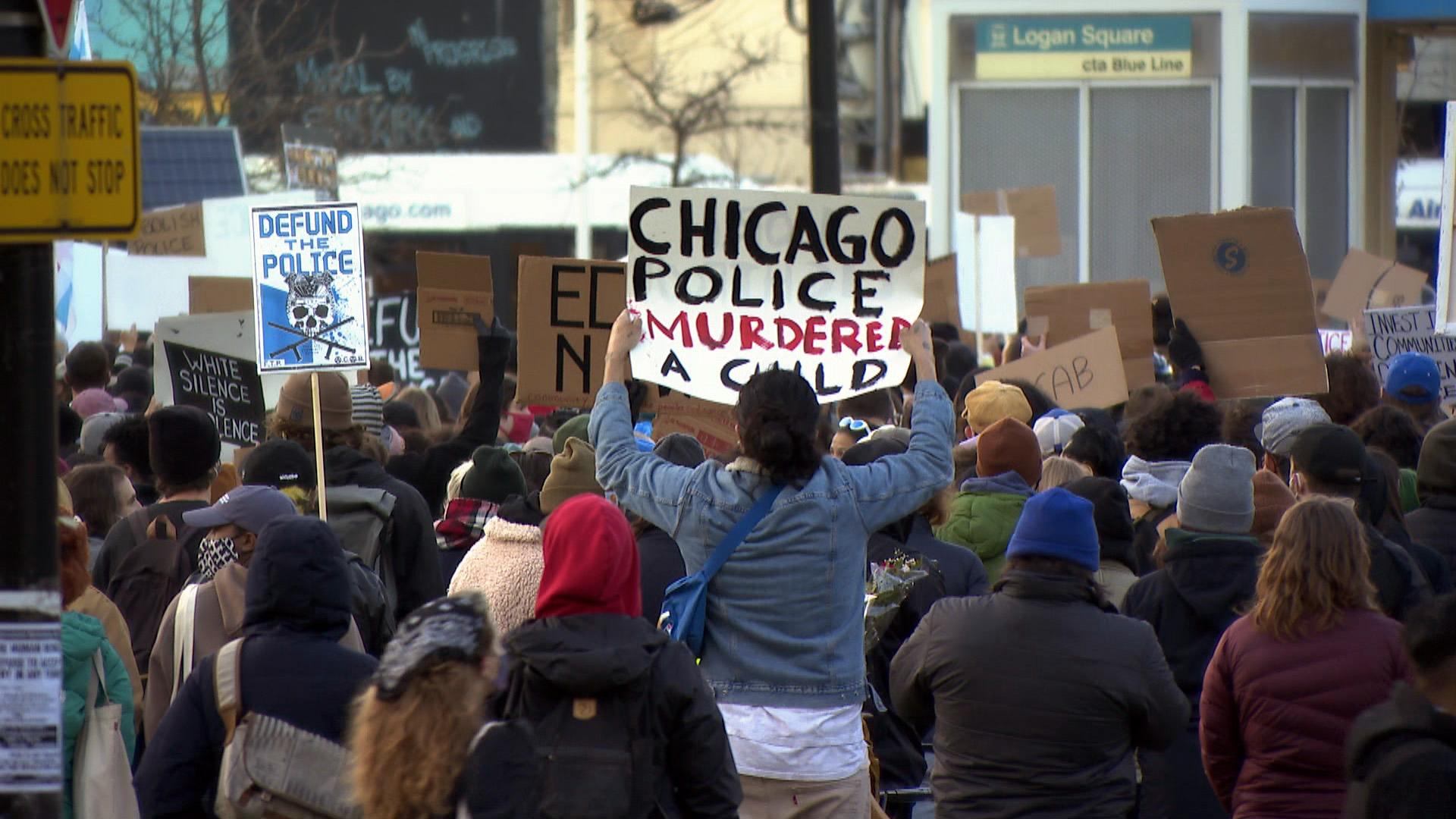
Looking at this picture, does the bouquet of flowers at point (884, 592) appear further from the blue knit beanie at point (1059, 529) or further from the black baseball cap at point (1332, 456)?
the black baseball cap at point (1332, 456)

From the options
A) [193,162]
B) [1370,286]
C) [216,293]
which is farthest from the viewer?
[193,162]

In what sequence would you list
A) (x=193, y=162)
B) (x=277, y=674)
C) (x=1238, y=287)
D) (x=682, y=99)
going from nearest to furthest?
(x=277, y=674) < (x=1238, y=287) < (x=193, y=162) < (x=682, y=99)

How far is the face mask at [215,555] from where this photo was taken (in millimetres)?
5328

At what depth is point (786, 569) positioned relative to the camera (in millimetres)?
4922

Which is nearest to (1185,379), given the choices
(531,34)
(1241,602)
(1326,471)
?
(1326,471)

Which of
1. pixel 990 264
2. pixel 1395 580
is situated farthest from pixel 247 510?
pixel 990 264

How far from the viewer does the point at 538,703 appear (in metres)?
4.05

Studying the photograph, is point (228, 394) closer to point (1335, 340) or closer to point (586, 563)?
point (586, 563)

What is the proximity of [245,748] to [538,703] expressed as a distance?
24.2 inches

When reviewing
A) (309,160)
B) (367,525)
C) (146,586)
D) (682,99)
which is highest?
(682,99)

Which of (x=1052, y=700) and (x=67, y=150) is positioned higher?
(x=67, y=150)

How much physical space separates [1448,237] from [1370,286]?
7.09 m

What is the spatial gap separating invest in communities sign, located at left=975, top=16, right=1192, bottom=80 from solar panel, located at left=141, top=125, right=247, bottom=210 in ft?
31.9

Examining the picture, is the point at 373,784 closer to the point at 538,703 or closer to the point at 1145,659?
the point at 538,703
